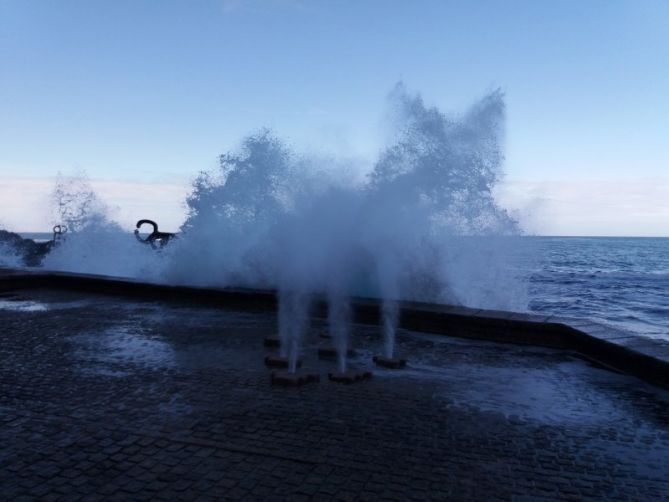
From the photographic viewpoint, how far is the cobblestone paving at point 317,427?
3184 millimetres

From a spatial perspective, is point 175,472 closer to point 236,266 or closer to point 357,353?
point 357,353

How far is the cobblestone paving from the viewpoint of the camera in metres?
3.18

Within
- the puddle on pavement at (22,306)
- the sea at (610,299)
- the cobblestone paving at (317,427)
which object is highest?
the puddle on pavement at (22,306)

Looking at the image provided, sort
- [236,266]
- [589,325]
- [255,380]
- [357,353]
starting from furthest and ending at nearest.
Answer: [236,266] → [589,325] → [357,353] → [255,380]

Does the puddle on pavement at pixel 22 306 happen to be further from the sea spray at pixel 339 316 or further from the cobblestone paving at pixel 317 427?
the sea spray at pixel 339 316

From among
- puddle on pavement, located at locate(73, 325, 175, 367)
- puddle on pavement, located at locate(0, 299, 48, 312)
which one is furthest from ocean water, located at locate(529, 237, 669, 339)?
puddle on pavement, located at locate(0, 299, 48, 312)

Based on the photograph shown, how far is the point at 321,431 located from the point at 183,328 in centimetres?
455

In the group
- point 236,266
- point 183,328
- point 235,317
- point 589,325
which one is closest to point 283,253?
point 236,266

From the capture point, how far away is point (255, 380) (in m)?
5.32

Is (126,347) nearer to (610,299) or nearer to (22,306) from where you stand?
(22,306)

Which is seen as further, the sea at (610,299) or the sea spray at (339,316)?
the sea at (610,299)

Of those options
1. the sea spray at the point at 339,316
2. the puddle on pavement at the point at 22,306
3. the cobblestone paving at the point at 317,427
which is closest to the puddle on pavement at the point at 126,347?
the cobblestone paving at the point at 317,427

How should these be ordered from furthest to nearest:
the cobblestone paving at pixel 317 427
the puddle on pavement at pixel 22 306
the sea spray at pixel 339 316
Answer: the puddle on pavement at pixel 22 306
the sea spray at pixel 339 316
the cobblestone paving at pixel 317 427

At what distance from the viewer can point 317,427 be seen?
407 cm
